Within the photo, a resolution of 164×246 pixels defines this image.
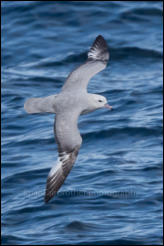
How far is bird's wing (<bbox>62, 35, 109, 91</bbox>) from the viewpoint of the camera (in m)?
9.73

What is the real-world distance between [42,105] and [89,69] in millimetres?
1458

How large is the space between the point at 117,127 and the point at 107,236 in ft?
12.5

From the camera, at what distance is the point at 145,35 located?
804 inches

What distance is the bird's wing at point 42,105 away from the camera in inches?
356

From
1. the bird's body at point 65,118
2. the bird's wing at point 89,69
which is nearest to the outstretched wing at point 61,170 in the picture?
the bird's body at point 65,118

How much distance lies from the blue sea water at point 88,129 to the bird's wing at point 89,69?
3.81 metres

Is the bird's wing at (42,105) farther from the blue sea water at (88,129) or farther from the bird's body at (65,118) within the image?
the blue sea water at (88,129)

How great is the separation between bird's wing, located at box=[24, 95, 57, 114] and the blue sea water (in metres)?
4.56

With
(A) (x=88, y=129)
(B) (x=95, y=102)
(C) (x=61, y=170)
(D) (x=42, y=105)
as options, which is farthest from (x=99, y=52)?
(A) (x=88, y=129)

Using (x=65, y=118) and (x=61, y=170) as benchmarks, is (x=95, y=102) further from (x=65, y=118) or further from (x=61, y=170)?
(x=61, y=170)

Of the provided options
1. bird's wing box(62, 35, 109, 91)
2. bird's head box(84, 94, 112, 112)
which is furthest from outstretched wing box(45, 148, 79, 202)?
bird's wing box(62, 35, 109, 91)

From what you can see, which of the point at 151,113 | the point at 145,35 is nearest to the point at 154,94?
the point at 151,113

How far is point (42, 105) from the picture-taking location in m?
9.12

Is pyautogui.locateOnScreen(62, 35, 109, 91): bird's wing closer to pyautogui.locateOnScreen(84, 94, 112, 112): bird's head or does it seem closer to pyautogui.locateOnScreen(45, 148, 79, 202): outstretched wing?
pyautogui.locateOnScreen(84, 94, 112, 112): bird's head
